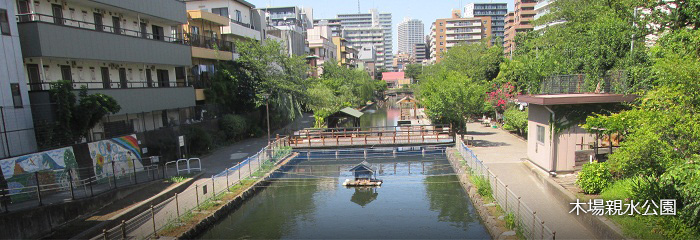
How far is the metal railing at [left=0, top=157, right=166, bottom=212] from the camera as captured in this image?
12013 mm

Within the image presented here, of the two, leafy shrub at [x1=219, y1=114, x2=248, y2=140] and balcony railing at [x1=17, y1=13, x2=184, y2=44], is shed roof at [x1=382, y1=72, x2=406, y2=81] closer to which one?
leafy shrub at [x1=219, y1=114, x2=248, y2=140]

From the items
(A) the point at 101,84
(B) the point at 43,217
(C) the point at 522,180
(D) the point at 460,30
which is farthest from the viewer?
(D) the point at 460,30

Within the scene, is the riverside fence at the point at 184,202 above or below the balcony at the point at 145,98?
below

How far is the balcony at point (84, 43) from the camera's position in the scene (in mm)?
15352

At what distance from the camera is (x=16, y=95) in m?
15.0

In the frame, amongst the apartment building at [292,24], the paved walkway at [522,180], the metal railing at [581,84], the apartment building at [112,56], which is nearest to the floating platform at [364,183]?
the paved walkway at [522,180]

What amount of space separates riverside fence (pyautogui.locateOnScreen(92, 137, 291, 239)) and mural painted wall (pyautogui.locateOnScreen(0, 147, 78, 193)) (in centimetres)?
341

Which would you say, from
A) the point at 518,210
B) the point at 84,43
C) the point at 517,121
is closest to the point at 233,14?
the point at 84,43

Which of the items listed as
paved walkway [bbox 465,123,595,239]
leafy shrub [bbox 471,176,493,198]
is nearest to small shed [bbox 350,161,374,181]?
leafy shrub [bbox 471,176,493,198]

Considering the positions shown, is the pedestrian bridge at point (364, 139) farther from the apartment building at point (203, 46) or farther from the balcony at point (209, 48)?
the balcony at point (209, 48)

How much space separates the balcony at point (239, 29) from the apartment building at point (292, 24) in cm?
1131

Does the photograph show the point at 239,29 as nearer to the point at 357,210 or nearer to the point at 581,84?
the point at 357,210

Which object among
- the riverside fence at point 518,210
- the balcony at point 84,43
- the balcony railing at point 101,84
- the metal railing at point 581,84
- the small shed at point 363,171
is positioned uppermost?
the balcony at point 84,43

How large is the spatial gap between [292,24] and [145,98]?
48.0 meters
